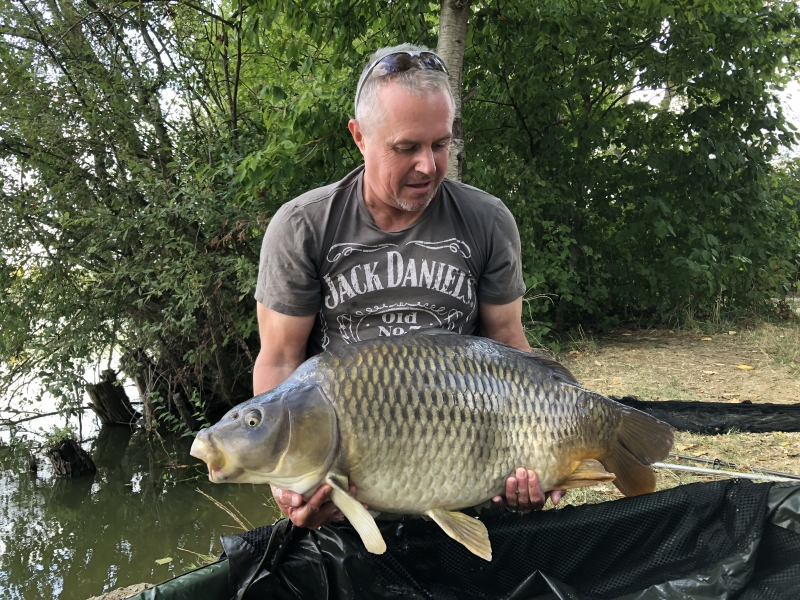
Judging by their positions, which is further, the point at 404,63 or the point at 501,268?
the point at 501,268

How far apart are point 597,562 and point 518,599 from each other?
181 mm

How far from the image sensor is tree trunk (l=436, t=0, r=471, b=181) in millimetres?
3059

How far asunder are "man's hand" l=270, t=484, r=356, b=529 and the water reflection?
2.23 m

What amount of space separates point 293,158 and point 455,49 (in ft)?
3.68

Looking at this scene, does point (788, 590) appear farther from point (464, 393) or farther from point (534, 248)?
point (534, 248)

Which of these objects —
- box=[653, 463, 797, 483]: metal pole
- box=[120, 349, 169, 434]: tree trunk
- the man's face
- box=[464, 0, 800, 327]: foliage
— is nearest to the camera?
the man's face

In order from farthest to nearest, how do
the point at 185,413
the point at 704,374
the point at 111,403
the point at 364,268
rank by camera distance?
the point at 111,403 → the point at 185,413 → the point at 704,374 → the point at 364,268

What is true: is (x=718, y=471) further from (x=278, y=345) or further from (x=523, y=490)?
(x=278, y=345)

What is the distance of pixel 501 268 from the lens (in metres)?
1.40

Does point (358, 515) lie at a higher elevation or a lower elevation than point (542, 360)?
lower

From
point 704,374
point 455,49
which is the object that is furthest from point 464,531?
point 704,374

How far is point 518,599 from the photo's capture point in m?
1.29

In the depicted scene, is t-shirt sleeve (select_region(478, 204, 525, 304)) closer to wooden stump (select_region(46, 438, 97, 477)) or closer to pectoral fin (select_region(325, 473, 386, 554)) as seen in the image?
pectoral fin (select_region(325, 473, 386, 554))

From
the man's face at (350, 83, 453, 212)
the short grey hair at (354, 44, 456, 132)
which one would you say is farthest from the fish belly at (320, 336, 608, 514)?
the short grey hair at (354, 44, 456, 132)
